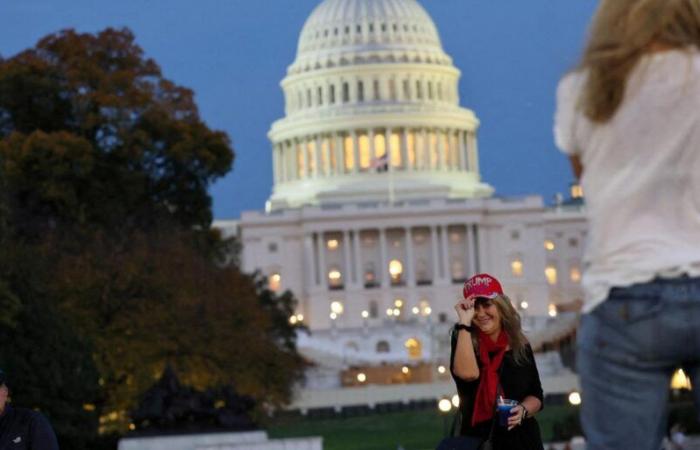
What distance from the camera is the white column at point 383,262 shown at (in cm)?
17212

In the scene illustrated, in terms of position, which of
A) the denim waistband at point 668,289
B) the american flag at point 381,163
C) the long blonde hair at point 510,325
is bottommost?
the denim waistband at point 668,289

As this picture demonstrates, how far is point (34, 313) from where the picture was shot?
168ft

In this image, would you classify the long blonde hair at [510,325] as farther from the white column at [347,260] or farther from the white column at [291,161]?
the white column at [291,161]

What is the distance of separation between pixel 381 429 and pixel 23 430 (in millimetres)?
68253

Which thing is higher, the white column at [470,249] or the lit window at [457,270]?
the white column at [470,249]

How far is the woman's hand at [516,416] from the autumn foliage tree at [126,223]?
142ft

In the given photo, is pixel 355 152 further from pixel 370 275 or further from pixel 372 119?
pixel 370 275

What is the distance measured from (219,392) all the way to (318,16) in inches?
6283

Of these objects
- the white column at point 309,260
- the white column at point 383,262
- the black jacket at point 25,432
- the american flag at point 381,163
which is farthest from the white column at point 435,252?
the black jacket at point 25,432

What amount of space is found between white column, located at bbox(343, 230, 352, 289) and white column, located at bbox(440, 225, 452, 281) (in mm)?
6792

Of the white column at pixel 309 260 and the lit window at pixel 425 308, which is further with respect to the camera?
the white column at pixel 309 260

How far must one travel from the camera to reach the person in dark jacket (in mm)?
12789

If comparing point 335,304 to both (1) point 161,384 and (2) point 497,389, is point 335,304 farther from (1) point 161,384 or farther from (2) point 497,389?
(2) point 497,389

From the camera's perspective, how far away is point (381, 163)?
18562 centimetres
